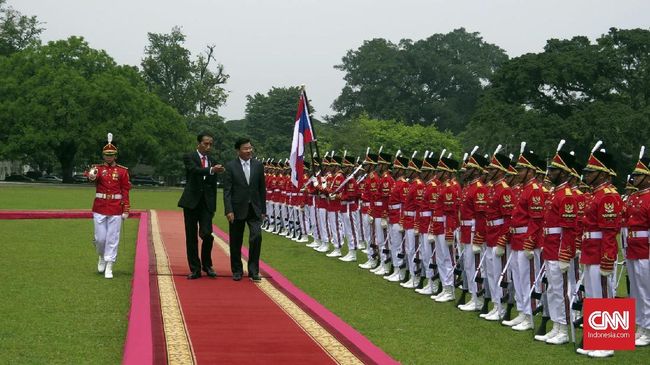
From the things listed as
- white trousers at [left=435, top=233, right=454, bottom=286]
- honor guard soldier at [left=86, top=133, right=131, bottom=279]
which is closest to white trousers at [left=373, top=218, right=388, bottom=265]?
white trousers at [left=435, top=233, right=454, bottom=286]

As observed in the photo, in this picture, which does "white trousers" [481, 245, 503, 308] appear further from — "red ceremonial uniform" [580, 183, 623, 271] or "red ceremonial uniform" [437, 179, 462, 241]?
"red ceremonial uniform" [580, 183, 623, 271]

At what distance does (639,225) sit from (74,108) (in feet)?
219

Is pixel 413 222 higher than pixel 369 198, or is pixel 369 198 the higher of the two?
pixel 369 198

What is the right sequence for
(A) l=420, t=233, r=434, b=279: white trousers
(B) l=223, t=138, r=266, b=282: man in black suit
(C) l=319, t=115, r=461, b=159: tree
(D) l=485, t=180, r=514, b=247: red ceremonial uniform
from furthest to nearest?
(C) l=319, t=115, r=461, b=159: tree
(B) l=223, t=138, r=266, b=282: man in black suit
(A) l=420, t=233, r=434, b=279: white trousers
(D) l=485, t=180, r=514, b=247: red ceremonial uniform

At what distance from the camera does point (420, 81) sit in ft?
339

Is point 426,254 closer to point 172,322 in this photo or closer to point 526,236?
point 526,236

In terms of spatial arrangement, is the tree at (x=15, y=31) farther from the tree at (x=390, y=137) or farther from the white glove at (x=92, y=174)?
the white glove at (x=92, y=174)

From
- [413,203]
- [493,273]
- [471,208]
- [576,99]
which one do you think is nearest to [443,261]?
[471,208]

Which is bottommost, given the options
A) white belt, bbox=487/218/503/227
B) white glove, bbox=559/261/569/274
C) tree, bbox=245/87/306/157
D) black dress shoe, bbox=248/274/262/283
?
black dress shoe, bbox=248/274/262/283

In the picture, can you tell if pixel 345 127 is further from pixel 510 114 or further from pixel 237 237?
pixel 237 237

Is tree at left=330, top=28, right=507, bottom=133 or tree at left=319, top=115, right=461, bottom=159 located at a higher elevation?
tree at left=330, top=28, right=507, bottom=133

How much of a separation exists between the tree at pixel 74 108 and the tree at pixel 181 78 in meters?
18.8

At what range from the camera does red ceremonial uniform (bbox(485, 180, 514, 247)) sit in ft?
38.0

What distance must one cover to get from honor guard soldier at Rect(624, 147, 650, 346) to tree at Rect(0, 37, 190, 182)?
215ft
